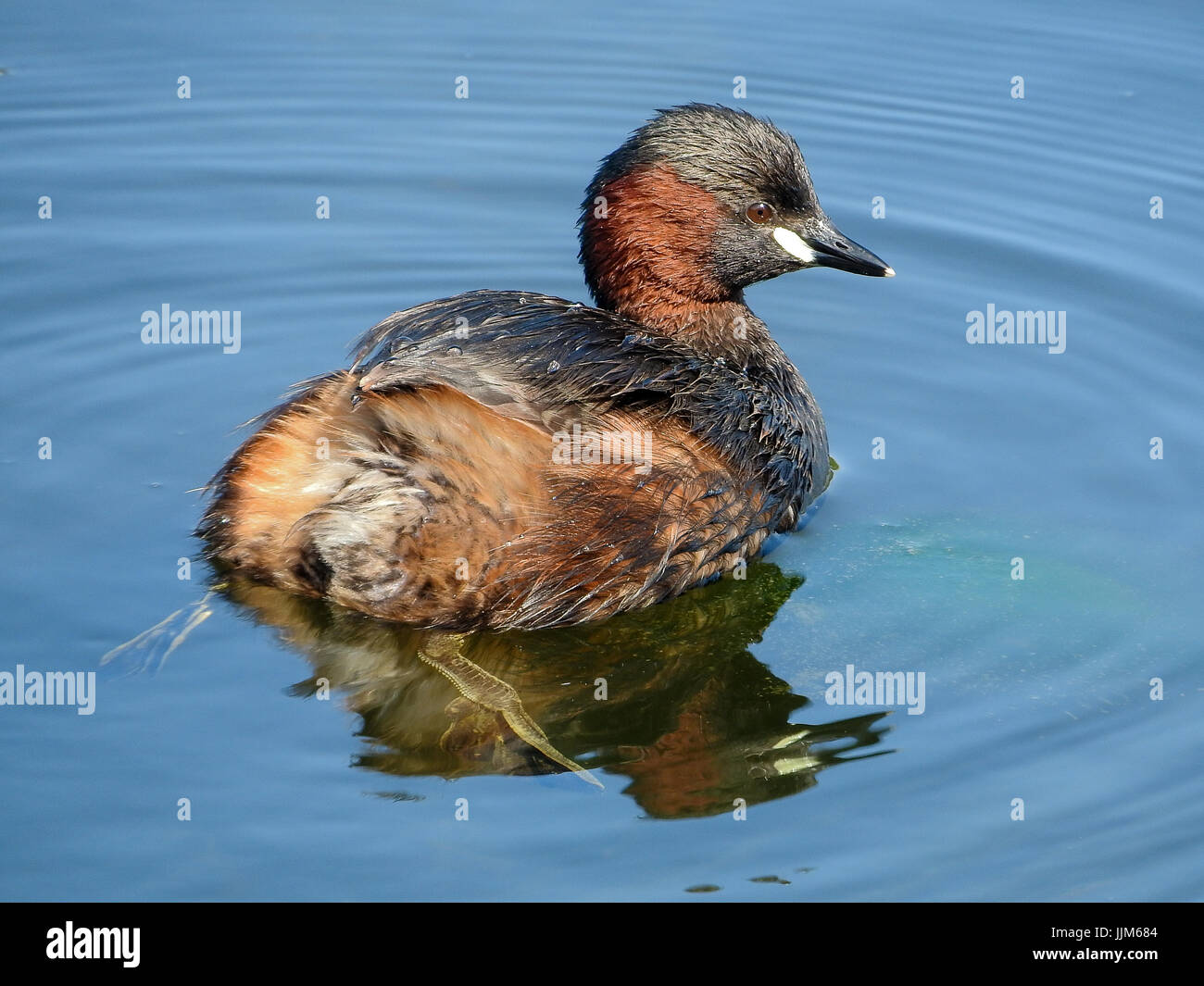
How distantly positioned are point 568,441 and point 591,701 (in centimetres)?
81

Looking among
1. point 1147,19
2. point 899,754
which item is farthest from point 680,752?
point 1147,19

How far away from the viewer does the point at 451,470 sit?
16.2 ft

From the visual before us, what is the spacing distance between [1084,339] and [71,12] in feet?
20.6

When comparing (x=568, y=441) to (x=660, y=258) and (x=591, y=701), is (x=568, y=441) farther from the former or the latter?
(x=660, y=258)

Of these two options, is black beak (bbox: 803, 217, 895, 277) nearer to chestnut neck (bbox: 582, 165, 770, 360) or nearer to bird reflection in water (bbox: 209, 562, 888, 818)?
chestnut neck (bbox: 582, 165, 770, 360)

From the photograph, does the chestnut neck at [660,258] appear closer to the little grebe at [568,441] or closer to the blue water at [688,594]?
the little grebe at [568,441]

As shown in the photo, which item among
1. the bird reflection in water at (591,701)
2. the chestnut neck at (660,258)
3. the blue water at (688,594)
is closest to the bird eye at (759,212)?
the chestnut neck at (660,258)

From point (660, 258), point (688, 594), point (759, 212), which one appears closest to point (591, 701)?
point (688, 594)

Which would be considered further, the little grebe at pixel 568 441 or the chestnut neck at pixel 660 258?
the chestnut neck at pixel 660 258

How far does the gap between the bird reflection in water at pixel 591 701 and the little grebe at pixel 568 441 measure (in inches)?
4.3

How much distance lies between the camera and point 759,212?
6.09 meters

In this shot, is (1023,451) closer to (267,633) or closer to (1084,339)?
(1084,339)

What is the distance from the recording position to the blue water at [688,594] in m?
4.39

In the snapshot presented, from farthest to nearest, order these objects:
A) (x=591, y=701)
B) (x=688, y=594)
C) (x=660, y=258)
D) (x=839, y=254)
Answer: (x=839, y=254), (x=660, y=258), (x=688, y=594), (x=591, y=701)
